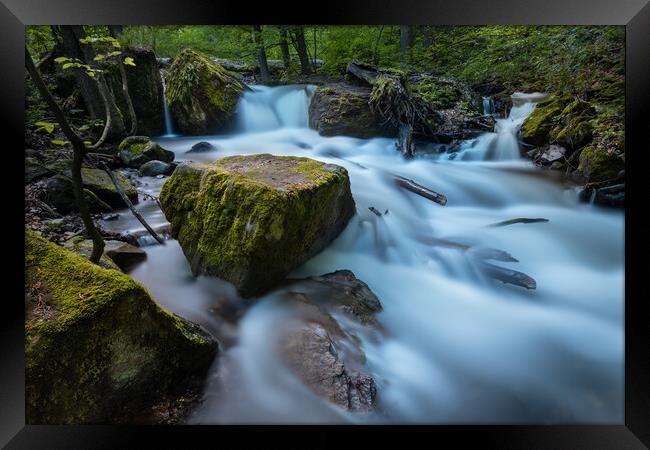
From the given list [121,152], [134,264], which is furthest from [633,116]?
[121,152]

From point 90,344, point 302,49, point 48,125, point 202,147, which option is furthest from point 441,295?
point 48,125

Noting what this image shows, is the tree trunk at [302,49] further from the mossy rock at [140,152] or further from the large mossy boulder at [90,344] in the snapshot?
the large mossy boulder at [90,344]

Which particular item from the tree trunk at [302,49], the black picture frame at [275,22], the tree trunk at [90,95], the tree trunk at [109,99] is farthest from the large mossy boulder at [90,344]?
the tree trunk at [302,49]

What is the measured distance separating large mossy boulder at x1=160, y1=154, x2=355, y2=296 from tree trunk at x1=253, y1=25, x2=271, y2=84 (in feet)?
2.29

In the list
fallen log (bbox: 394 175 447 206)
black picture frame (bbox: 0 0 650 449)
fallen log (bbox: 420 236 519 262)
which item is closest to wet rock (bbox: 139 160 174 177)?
black picture frame (bbox: 0 0 650 449)

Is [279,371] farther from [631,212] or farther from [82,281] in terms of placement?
[631,212]

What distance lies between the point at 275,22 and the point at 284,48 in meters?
0.61

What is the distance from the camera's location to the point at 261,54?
2441 mm

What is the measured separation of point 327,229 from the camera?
241cm

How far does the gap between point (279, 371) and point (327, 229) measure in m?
0.96

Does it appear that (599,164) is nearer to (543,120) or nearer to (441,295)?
(543,120)

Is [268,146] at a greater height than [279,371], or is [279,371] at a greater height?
[268,146]

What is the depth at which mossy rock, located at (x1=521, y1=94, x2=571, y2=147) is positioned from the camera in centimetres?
268

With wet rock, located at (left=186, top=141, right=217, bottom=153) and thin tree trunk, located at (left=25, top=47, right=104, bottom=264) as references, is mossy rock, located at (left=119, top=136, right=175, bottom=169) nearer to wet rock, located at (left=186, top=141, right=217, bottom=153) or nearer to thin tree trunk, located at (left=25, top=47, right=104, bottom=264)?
wet rock, located at (left=186, top=141, right=217, bottom=153)
